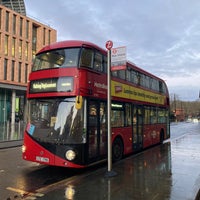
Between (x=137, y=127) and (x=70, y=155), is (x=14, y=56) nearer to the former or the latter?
(x=137, y=127)

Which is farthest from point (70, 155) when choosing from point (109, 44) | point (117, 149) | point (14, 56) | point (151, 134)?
point (14, 56)

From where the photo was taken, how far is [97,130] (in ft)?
28.5

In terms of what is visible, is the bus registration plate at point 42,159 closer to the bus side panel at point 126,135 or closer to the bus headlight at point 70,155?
the bus headlight at point 70,155

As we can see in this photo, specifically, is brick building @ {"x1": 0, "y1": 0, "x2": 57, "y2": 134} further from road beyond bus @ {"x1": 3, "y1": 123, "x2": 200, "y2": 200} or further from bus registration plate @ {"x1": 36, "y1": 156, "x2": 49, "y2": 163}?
road beyond bus @ {"x1": 3, "y1": 123, "x2": 200, "y2": 200}

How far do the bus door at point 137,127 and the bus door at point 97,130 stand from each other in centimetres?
321

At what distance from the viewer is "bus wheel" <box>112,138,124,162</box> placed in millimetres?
10070

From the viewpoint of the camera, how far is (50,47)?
29.7 ft

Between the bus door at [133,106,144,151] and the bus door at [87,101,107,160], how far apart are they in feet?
10.5

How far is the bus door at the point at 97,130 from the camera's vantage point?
827cm

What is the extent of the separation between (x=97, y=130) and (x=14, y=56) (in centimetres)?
3367

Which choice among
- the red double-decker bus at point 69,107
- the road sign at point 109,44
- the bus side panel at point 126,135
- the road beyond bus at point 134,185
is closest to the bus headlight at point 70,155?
the red double-decker bus at point 69,107

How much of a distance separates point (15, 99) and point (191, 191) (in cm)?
3636

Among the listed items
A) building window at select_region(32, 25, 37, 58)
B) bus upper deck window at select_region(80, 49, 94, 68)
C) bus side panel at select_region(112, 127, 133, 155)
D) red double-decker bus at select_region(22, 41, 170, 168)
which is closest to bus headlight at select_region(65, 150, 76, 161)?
red double-decker bus at select_region(22, 41, 170, 168)

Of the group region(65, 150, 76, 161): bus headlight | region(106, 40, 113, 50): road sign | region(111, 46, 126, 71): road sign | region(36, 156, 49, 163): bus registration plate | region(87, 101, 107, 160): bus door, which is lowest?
region(36, 156, 49, 163): bus registration plate
